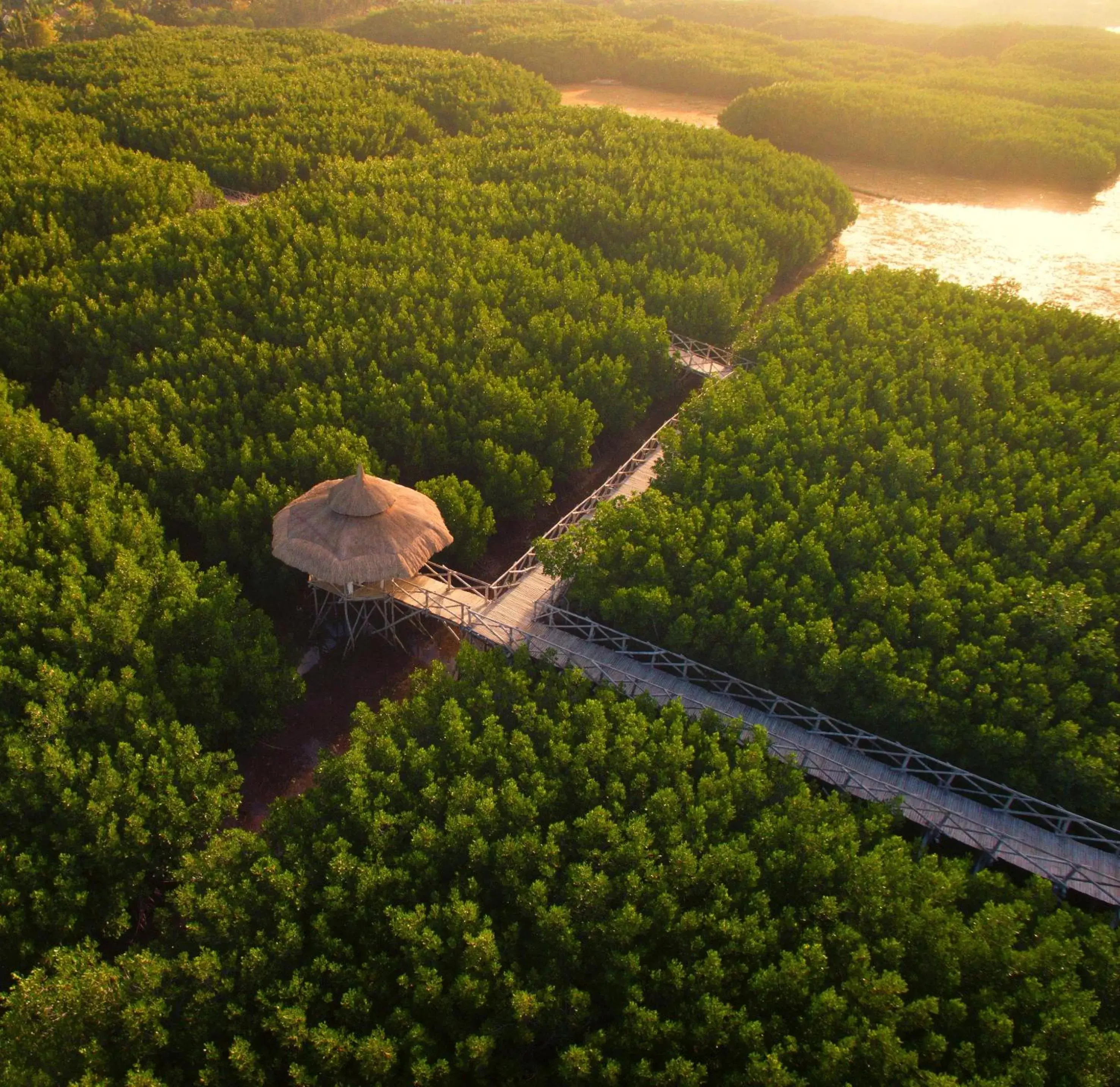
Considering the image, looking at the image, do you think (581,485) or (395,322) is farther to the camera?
(395,322)

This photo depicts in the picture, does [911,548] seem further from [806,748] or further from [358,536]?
[358,536]

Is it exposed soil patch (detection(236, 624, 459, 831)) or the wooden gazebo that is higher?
the wooden gazebo

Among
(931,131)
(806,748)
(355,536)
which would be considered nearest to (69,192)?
(355,536)

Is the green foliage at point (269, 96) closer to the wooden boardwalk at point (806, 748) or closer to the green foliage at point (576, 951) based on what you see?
the wooden boardwalk at point (806, 748)

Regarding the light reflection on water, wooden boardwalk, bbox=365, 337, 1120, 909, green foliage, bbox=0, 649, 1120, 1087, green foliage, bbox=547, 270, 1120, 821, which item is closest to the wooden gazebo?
wooden boardwalk, bbox=365, 337, 1120, 909

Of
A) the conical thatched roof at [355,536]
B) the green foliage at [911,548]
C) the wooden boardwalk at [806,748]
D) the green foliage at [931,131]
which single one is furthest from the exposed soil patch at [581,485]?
the green foliage at [931,131]

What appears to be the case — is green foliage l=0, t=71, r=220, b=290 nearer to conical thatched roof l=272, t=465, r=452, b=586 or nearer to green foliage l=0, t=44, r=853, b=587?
green foliage l=0, t=44, r=853, b=587
